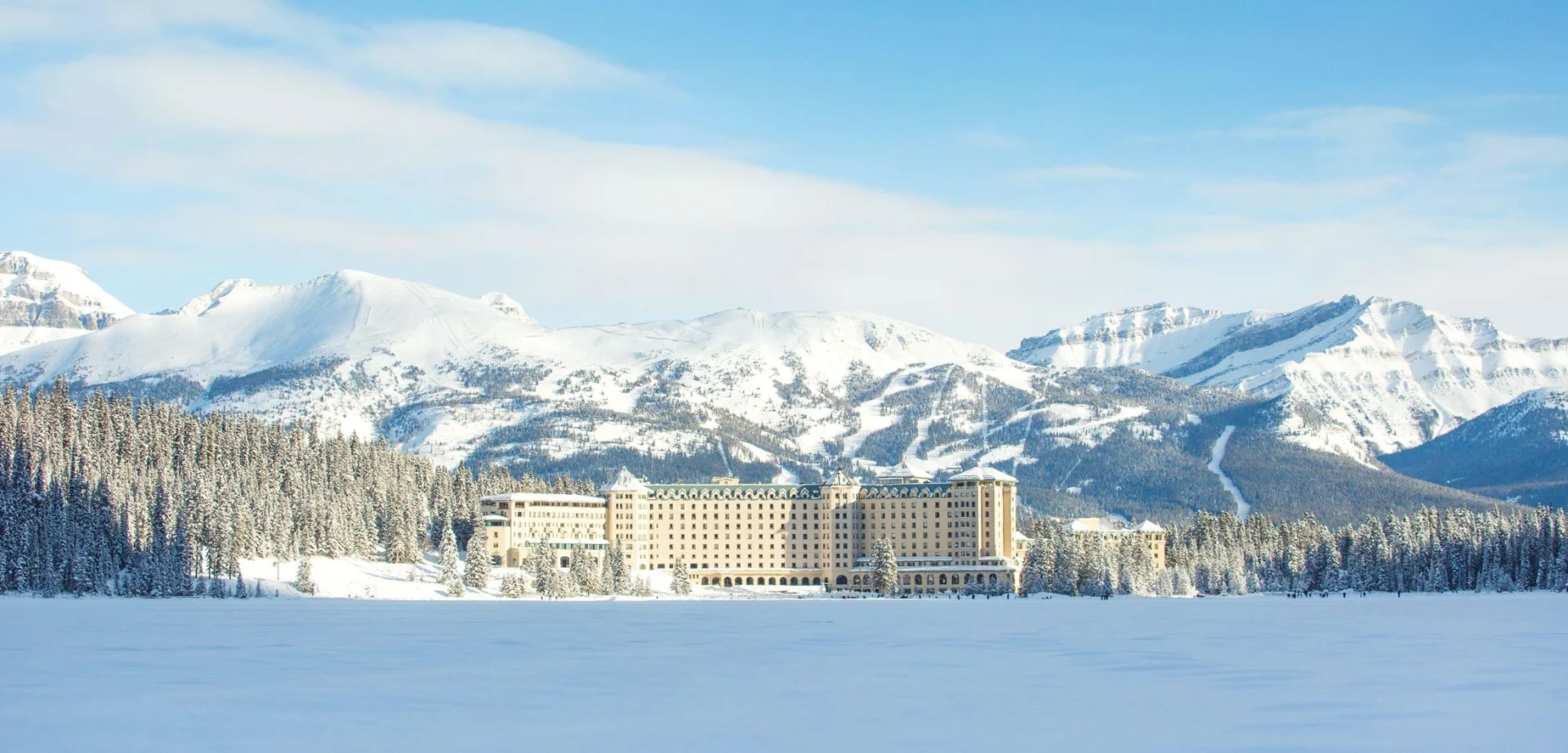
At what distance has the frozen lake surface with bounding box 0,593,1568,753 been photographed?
65500 mm

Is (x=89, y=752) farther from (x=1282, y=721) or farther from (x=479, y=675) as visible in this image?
(x=1282, y=721)

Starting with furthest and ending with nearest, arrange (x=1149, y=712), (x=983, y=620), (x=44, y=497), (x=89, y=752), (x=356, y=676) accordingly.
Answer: (x=44, y=497) < (x=983, y=620) < (x=356, y=676) < (x=1149, y=712) < (x=89, y=752)

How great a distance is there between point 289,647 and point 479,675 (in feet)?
77.8

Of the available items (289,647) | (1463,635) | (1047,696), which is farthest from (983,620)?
(1047,696)

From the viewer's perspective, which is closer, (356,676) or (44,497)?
(356,676)

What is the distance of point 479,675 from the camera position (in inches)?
3531

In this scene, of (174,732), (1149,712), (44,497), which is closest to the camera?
(174,732)

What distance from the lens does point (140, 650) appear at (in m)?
104

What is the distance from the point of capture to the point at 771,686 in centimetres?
8425

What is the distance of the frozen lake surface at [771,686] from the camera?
2579 inches

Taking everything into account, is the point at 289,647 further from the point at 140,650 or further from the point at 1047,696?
the point at 1047,696

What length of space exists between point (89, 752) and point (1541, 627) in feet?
367

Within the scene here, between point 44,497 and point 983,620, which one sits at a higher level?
point 44,497

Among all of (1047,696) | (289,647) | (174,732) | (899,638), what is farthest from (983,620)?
(174,732)
